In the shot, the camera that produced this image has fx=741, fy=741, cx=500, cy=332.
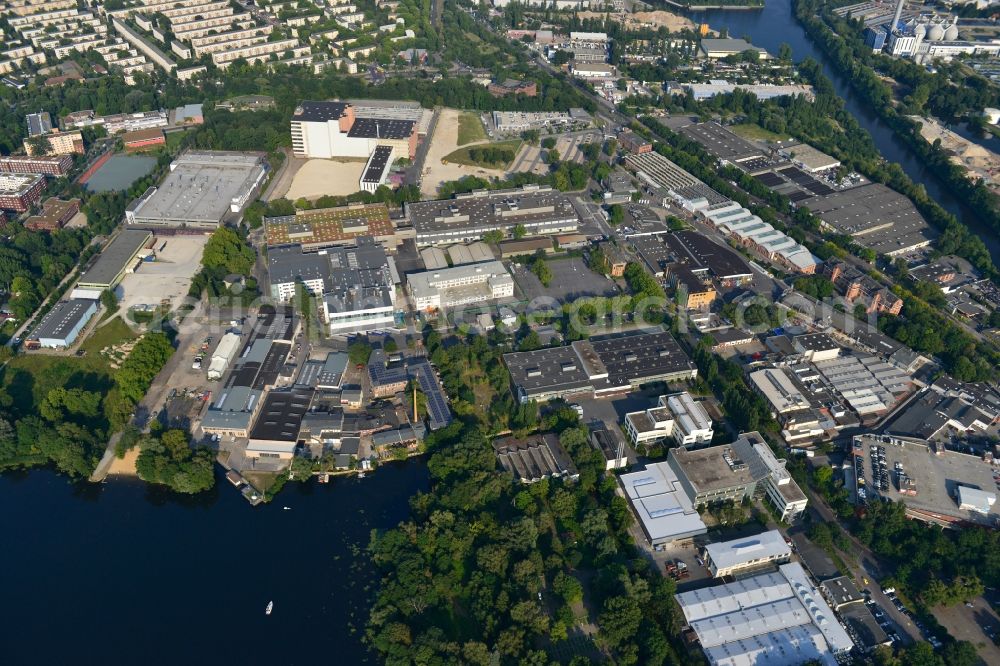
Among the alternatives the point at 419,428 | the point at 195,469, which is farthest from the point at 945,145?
the point at 195,469

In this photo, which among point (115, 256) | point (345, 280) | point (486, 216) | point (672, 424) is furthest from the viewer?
point (486, 216)

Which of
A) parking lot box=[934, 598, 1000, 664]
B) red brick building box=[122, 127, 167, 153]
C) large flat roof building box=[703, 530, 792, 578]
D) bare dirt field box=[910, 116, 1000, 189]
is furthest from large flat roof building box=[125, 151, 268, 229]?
bare dirt field box=[910, 116, 1000, 189]

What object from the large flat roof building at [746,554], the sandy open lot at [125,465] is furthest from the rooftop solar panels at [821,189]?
the sandy open lot at [125,465]

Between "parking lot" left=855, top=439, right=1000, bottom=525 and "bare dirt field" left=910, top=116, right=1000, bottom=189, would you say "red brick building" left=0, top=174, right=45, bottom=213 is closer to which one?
"parking lot" left=855, top=439, right=1000, bottom=525

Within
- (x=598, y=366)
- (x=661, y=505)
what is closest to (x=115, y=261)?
(x=598, y=366)

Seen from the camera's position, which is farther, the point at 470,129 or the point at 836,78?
the point at 836,78

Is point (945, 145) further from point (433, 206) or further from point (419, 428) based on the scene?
point (419, 428)

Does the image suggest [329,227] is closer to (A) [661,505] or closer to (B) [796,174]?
(A) [661,505]
